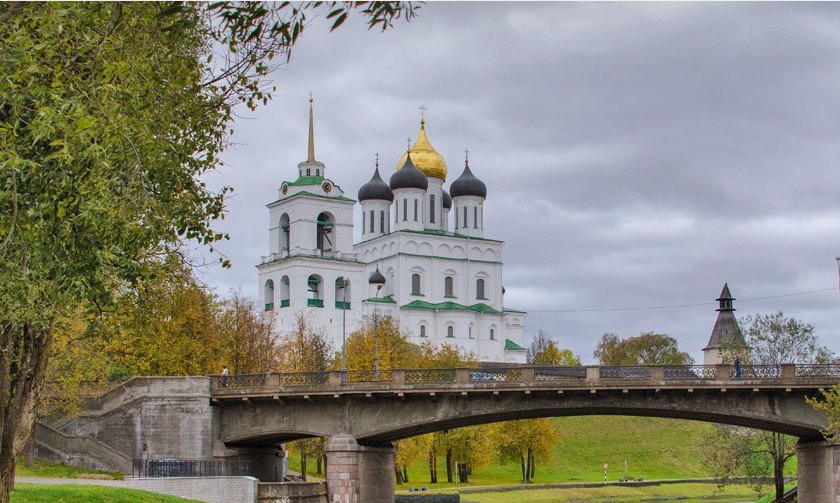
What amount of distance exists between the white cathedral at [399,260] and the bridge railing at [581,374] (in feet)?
188

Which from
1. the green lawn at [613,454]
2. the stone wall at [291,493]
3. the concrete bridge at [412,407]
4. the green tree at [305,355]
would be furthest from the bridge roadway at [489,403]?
the green lawn at [613,454]

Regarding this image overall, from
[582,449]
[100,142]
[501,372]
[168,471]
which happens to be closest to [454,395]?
[501,372]

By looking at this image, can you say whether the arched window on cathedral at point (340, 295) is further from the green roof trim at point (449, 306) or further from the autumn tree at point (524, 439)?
the autumn tree at point (524, 439)

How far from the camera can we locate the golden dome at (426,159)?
12681cm

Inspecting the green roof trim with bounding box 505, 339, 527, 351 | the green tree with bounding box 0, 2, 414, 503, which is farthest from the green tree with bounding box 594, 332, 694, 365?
the green tree with bounding box 0, 2, 414, 503

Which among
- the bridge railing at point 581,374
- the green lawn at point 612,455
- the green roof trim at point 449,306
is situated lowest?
the green lawn at point 612,455

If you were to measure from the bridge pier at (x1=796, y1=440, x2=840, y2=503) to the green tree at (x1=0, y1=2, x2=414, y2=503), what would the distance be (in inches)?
1208

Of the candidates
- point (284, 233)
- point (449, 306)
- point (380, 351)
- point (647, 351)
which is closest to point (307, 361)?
point (380, 351)

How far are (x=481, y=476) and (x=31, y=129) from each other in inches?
2713

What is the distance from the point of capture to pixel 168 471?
143 feet

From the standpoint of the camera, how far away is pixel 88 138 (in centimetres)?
1541

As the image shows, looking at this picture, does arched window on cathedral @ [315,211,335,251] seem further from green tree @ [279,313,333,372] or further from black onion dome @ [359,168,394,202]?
green tree @ [279,313,333,372]

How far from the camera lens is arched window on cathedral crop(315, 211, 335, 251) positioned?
363 feet

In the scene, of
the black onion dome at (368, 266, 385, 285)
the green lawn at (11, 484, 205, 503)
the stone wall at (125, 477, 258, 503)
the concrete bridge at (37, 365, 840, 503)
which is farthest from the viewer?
the black onion dome at (368, 266, 385, 285)
